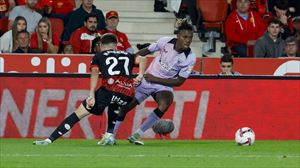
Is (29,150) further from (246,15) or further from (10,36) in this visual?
(246,15)

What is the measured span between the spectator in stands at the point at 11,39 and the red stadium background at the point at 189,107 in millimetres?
1722

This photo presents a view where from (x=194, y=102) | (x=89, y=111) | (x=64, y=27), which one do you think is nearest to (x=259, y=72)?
(x=194, y=102)

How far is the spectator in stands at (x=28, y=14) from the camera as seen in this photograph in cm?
2281

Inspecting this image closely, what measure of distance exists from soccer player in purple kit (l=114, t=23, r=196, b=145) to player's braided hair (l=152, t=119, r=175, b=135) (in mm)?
445

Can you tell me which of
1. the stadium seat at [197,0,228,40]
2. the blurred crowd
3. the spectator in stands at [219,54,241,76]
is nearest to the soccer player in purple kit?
the blurred crowd

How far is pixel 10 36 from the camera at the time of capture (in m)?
21.8

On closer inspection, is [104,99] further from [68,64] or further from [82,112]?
[68,64]

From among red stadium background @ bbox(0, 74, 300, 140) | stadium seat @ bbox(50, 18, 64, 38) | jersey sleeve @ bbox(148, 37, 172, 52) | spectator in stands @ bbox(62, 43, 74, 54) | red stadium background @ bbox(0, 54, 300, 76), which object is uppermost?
jersey sleeve @ bbox(148, 37, 172, 52)

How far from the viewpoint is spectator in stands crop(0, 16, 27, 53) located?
21609 mm

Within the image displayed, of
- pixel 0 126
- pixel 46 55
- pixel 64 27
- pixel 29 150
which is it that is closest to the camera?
pixel 29 150

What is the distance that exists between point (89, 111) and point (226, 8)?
7.59 m

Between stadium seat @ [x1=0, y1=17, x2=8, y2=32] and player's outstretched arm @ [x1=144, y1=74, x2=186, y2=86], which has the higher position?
player's outstretched arm @ [x1=144, y1=74, x2=186, y2=86]

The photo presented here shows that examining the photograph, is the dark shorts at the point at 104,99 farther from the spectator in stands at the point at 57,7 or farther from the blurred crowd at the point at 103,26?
the spectator in stands at the point at 57,7

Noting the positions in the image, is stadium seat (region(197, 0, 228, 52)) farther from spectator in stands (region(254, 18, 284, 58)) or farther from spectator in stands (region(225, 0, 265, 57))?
spectator in stands (region(254, 18, 284, 58))
